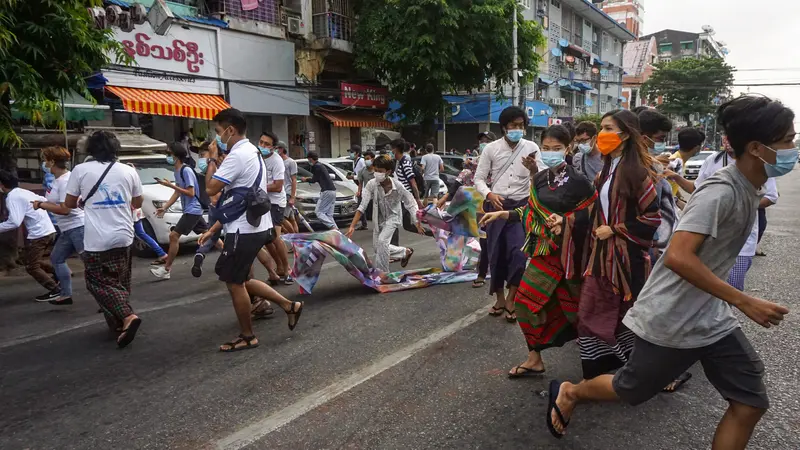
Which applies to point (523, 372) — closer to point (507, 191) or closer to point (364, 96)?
point (507, 191)

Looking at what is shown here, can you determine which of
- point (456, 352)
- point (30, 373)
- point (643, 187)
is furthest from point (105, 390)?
point (643, 187)

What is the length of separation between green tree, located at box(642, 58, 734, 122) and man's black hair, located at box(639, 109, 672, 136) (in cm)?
4839

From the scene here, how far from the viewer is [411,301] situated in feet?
19.1

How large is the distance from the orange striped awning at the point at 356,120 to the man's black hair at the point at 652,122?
17.8 m

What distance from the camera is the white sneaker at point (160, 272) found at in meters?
7.28

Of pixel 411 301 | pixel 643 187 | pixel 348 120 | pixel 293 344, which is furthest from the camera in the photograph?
pixel 348 120

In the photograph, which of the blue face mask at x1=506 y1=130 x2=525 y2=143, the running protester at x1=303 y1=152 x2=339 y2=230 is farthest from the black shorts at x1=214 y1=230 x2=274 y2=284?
the running protester at x1=303 y1=152 x2=339 y2=230

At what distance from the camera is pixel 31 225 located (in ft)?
20.8

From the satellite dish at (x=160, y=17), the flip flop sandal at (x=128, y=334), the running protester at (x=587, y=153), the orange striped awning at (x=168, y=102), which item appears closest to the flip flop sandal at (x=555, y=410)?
the running protester at (x=587, y=153)

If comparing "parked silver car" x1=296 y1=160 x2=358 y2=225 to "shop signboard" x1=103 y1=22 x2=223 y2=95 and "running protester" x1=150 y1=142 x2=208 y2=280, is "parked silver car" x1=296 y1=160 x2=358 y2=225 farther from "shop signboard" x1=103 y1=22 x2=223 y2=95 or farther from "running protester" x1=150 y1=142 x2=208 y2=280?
"shop signboard" x1=103 y1=22 x2=223 y2=95

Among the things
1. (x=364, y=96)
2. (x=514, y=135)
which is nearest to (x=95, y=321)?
(x=514, y=135)

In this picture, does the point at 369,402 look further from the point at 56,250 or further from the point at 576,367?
the point at 56,250

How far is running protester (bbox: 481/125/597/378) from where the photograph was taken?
3.38 m

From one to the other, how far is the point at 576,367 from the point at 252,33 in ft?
55.6
